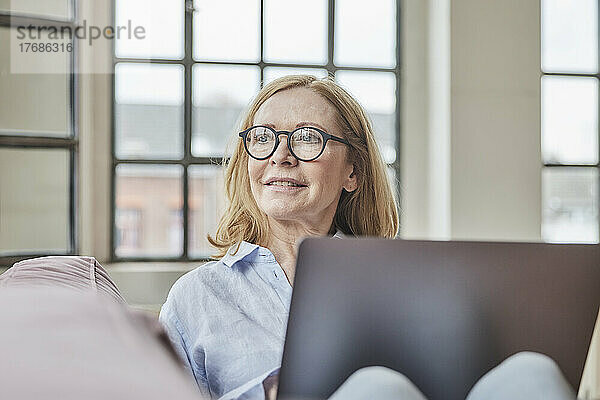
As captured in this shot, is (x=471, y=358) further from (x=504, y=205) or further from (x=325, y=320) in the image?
(x=504, y=205)

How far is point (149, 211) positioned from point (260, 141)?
120cm

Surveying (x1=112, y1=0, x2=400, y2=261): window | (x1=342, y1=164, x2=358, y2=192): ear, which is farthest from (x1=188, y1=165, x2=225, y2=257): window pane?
(x1=342, y1=164, x2=358, y2=192): ear

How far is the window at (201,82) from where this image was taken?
2375 mm

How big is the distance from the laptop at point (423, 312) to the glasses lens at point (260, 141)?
0.51 meters

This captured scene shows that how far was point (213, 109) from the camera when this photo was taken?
8.00 feet

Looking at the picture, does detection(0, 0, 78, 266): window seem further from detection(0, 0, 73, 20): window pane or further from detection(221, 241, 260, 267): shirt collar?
detection(221, 241, 260, 267): shirt collar

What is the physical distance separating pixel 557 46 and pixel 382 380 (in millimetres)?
2093

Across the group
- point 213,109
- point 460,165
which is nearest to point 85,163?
point 213,109

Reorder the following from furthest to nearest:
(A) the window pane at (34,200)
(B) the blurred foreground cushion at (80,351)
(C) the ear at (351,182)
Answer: (A) the window pane at (34,200) → (C) the ear at (351,182) → (B) the blurred foreground cushion at (80,351)

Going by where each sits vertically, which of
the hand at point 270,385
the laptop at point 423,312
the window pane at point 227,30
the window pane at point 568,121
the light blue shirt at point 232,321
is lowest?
the hand at point 270,385

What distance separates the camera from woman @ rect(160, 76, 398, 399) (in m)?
1.15

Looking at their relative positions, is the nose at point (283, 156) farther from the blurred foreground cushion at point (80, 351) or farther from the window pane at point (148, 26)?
the window pane at point (148, 26)

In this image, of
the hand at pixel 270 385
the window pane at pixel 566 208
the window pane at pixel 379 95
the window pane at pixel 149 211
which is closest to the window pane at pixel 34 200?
the window pane at pixel 149 211

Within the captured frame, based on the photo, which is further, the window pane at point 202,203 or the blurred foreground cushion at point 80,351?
the window pane at point 202,203
